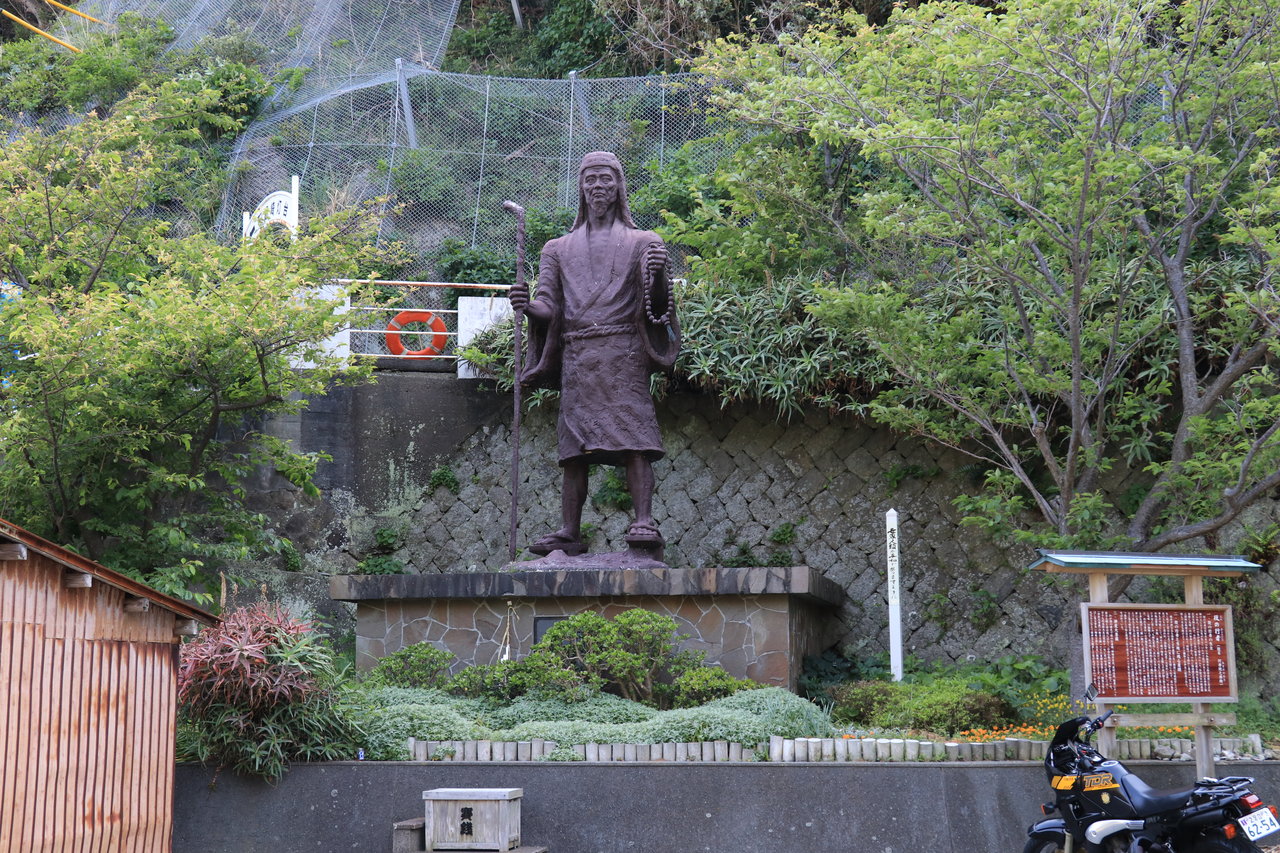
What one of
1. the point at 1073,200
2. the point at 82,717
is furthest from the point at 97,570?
the point at 1073,200

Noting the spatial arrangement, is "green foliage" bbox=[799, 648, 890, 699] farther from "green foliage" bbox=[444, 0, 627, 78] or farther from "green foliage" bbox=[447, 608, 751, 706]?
"green foliage" bbox=[444, 0, 627, 78]

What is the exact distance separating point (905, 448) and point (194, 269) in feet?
22.3

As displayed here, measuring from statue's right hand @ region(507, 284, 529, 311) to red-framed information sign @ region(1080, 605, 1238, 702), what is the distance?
14.7ft

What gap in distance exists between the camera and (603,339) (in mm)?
9062

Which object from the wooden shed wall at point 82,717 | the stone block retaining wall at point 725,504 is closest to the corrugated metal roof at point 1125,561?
the stone block retaining wall at point 725,504

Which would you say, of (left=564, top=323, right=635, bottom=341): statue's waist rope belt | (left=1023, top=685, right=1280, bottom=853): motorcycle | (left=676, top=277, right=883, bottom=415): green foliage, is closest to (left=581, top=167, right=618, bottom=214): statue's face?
(left=564, top=323, right=635, bottom=341): statue's waist rope belt

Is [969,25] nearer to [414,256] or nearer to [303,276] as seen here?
[303,276]

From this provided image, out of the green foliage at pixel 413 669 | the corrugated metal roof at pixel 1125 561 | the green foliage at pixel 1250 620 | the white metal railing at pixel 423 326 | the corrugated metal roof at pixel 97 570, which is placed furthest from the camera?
the white metal railing at pixel 423 326

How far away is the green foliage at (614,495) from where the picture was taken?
12281mm

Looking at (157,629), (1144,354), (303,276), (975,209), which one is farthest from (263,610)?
(1144,354)

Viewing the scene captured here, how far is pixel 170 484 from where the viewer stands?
31.4 ft

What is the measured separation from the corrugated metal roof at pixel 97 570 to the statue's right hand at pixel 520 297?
3.21 metres

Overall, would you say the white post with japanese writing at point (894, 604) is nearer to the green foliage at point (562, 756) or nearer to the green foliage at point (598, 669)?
the green foliage at point (598, 669)

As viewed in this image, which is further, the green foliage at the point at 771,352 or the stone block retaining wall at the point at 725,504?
the green foliage at the point at 771,352
